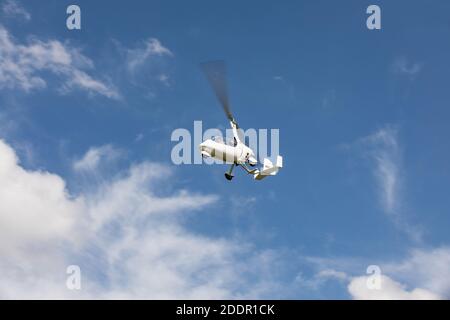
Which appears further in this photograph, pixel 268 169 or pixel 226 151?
pixel 268 169

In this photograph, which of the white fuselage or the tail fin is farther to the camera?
the tail fin

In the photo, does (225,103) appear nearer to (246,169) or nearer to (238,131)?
(238,131)

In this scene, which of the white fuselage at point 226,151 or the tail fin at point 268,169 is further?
the tail fin at point 268,169

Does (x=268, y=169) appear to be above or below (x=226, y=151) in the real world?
below
